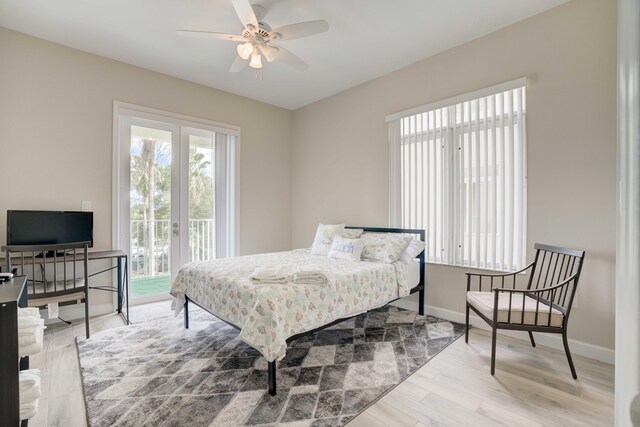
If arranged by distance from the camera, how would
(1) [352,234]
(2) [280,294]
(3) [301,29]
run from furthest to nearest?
(1) [352,234]
(3) [301,29]
(2) [280,294]

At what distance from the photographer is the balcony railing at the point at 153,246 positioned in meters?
3.88

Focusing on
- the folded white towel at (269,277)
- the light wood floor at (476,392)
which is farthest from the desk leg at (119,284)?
the folded white towel at (269,277)

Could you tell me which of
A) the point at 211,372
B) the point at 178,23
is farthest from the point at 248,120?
the point at 211,372

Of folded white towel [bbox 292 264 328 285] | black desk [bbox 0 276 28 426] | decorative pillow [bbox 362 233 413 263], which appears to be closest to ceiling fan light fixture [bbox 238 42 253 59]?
folded white towel [bbox 292 264 328 285]

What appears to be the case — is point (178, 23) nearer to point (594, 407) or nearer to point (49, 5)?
point (49, 5)

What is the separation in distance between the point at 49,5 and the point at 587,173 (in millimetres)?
4817

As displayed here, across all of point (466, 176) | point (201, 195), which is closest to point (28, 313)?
point (201, 195)

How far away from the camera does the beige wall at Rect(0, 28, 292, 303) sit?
300 cm

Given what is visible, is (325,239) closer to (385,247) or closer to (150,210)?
(385,247)

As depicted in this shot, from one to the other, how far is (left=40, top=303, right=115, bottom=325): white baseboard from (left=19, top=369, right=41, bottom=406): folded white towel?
2.36 meters

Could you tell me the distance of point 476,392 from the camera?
204 cm

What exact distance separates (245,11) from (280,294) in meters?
2.09

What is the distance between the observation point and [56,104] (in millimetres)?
3236

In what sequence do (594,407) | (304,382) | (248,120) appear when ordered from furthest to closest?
(248,120), (304,382), (594,407)
